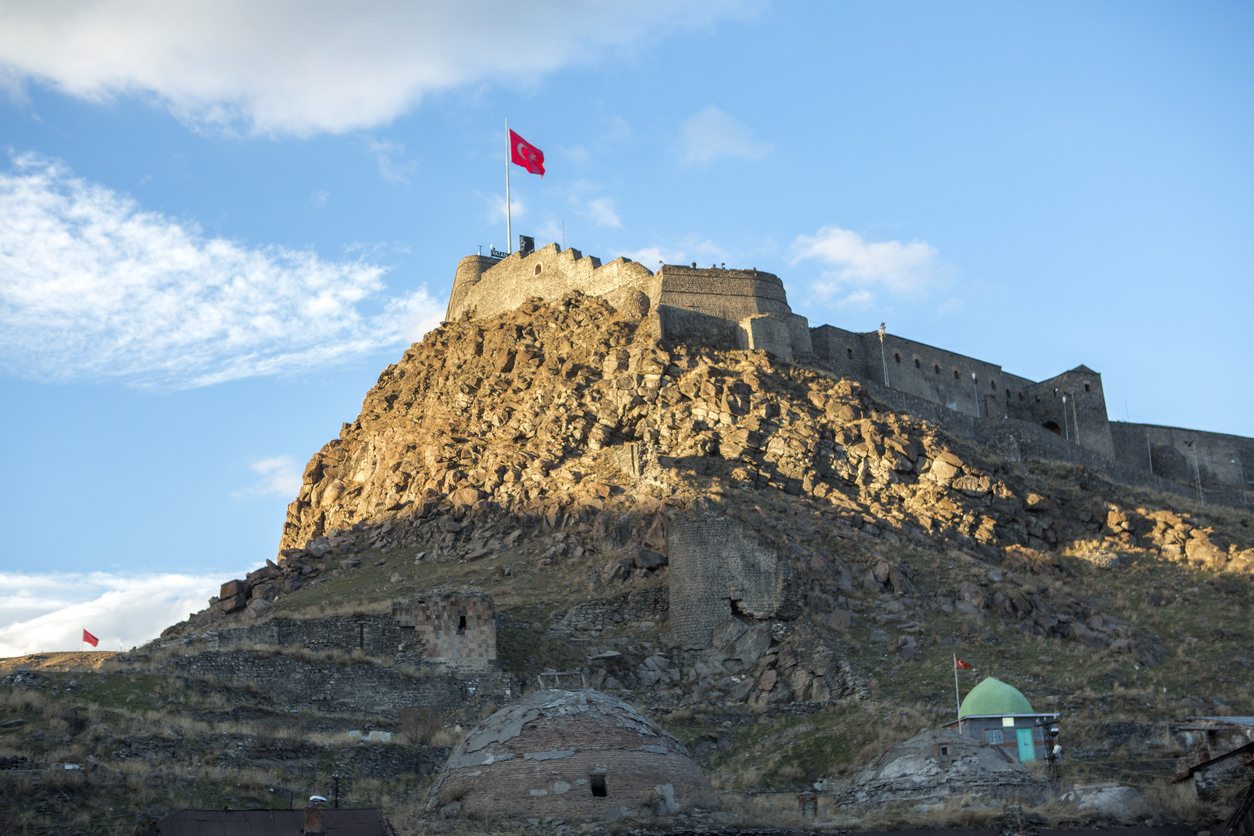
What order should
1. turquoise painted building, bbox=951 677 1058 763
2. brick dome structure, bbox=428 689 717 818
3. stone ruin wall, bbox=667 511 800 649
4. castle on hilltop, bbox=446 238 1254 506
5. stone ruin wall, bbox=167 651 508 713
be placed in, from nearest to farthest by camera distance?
brick dome structure, bbox=428 689 717 818 < turquoise painted building, bbox=951 677 1058 763 < stone ruin wall, bbox=167 651 508 713 < stone ruin wall, bbox=667 511 800 649 < castle on hilltop, bbox=446 238 1254 506

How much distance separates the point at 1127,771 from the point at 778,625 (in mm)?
10788

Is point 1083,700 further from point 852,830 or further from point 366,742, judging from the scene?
point 366,742

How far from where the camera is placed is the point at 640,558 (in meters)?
38.6

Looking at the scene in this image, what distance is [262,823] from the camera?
710 inches

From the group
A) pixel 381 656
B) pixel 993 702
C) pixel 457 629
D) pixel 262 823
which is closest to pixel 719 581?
pixel 457 629

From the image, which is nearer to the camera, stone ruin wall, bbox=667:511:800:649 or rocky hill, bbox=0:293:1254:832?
rocky hill, bbox=0:293:1254:832

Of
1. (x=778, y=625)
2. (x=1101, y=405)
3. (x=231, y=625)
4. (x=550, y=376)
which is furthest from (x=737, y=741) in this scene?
(x=1101, y=405)

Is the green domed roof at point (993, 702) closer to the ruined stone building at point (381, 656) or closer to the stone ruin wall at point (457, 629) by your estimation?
the ruined stone building at point (381, 656)

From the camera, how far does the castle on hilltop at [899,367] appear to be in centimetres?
5359

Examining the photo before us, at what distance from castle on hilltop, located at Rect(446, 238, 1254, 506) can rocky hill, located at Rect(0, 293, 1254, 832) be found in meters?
1.69

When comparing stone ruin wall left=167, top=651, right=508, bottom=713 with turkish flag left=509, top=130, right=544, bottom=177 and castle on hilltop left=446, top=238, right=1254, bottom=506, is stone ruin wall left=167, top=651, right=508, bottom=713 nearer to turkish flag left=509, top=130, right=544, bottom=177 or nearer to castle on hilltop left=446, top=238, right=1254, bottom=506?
castle on hilltop left=446, top=238, right=1254, bottom=506

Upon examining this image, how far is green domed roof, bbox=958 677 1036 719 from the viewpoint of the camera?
24875 millimetres

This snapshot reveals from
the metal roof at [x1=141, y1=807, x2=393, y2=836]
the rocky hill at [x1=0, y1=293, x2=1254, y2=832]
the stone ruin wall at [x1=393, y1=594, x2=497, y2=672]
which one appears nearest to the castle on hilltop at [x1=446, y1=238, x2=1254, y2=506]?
the rocky hill at [x1=0, y1=293, x2=1254, y2=832]

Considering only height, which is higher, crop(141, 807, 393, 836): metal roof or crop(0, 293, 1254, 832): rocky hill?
crop(0, 293, 1254, 832): rocky hill
